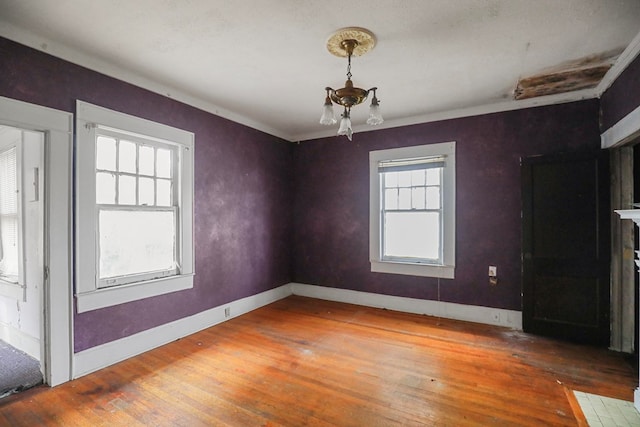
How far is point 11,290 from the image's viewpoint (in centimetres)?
304

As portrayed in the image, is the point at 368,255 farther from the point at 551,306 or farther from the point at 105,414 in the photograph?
the point at 105,414

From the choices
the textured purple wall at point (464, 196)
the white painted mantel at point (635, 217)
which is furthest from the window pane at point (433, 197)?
the white painted mantel at point (635, 217)

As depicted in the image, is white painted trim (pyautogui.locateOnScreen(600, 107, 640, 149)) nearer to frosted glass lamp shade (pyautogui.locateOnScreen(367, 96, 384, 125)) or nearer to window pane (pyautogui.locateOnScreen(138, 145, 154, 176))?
frosted glass lamp shade (pyautogui.locateOnScreen(367, 96, 384, 125))

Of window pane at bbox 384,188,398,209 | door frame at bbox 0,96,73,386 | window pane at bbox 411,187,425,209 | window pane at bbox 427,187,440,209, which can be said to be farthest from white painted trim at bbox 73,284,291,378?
window pane at bbox 427,187,440,209

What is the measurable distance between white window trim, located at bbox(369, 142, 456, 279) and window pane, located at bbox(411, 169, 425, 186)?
0.76ft

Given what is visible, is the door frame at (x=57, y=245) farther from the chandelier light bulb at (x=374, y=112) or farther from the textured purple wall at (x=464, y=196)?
the textured purple wall at (x=464, y=196)

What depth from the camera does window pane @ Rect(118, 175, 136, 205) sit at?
9.71 feet

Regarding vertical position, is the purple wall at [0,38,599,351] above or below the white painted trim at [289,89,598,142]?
below

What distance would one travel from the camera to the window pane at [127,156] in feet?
9.71

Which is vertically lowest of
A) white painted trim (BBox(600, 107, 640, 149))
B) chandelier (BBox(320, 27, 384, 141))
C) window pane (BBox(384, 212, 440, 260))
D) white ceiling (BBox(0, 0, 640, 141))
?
window pane (BBox(384, 212, 440, 260))

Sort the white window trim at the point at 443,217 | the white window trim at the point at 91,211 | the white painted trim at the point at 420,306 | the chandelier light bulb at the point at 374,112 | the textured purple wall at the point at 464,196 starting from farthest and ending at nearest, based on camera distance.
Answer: the white window trim at the point at 443,217, the white painted trim at the point at 420,306, the textured purple wall at the point at 464,196, the white window trim at the point at 91,211, the chandelier light bulb at the point at 374,112

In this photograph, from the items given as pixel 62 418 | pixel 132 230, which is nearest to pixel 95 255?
pixel 132 230

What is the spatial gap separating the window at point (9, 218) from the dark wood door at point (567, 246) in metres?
5.35

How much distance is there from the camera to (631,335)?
9.72 feet
